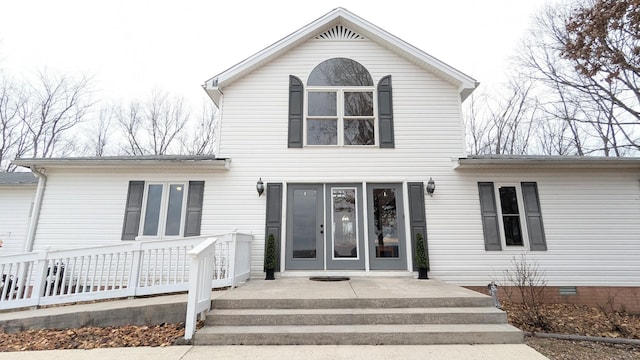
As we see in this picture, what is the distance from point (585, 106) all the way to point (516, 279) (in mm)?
10696

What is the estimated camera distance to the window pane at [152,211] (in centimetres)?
687

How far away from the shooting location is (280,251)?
674 centimetres

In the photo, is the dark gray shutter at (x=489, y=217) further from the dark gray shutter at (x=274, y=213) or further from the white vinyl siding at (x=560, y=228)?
the dark gray shutter at (x=274, y=213)

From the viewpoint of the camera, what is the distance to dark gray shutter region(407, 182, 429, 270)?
6.72m

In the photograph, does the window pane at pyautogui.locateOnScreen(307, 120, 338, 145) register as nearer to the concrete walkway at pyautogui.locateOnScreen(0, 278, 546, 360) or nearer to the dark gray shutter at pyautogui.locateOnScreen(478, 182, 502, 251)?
the concrete walkway at pyautogui.locateOnScreen(0, 278, 546, 360)

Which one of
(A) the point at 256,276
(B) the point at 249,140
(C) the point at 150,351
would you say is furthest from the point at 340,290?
(B) the point at 249,140

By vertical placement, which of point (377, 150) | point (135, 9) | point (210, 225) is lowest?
point (210, 225)

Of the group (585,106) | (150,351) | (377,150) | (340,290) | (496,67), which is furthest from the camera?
(496,67)

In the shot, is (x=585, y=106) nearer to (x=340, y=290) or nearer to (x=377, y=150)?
(x=377, y=150)

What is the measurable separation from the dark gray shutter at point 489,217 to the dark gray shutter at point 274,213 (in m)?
4.88

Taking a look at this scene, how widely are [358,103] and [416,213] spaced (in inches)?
129

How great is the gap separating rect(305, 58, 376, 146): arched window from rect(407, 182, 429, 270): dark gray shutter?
5.13 ft

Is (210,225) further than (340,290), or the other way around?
(210,225)

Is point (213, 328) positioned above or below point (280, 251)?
below
